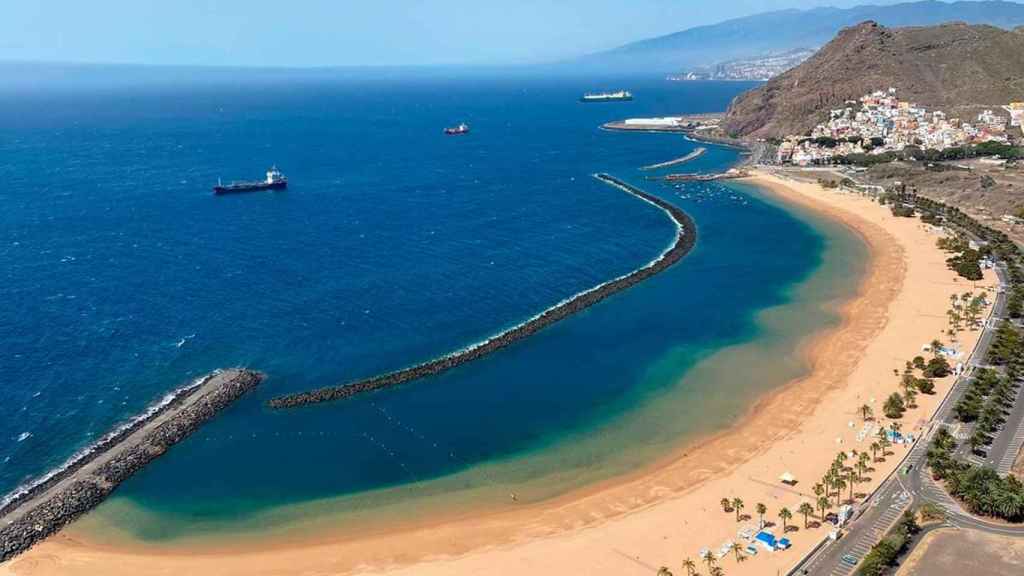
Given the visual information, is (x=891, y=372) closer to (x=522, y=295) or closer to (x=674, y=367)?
(x=674, y=367)

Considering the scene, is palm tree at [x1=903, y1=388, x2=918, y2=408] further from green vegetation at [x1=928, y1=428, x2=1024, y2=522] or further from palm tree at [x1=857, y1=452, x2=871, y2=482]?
palm tree at [x1=857, y1=452, x2=871, y2=482]

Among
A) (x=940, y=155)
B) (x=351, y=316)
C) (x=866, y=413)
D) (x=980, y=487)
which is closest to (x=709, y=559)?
(x=980, y=487)

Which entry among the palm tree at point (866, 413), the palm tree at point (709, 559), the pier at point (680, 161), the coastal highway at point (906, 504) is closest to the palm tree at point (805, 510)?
the coastal highway at point (906, 504)

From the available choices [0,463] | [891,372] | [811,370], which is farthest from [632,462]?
[0,463]

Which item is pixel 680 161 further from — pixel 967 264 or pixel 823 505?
pixel 823 505

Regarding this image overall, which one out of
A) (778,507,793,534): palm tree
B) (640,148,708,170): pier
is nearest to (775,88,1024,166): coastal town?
(640,148,708,170): pier

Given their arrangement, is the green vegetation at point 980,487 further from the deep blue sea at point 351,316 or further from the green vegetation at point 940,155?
the green vegetation at point 940,155
